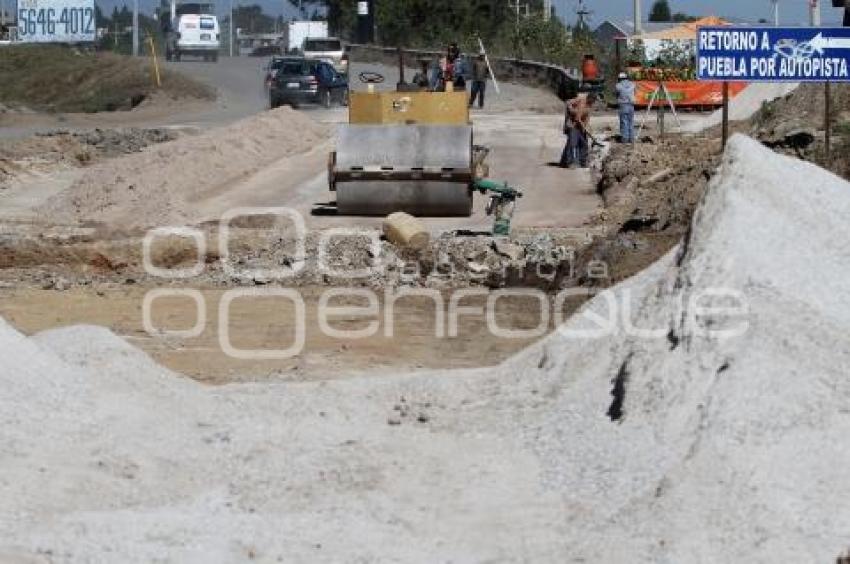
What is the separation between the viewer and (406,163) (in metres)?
27.1

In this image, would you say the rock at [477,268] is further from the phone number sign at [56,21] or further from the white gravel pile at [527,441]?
the phone number sign at [56,21]

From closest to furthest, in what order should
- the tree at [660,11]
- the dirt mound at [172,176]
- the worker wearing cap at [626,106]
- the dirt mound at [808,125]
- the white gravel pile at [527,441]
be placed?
the white gravel pile at [527,441] → the dirt mound at [808,125] → the dirt mound at [172,176] → the worker wearing cap at [626,106] → the tree at [660,11]

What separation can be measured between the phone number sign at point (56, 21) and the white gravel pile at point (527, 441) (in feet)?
246

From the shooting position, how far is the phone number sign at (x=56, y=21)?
8650 cm

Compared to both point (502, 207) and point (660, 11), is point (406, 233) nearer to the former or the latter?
point (502, 207)

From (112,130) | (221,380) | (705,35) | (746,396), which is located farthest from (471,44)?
(746,396)

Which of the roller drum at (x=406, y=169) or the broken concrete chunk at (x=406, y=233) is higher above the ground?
the roller drum at (x=406, y=169)

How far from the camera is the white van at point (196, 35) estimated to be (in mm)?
88438

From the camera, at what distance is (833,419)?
35.4ft

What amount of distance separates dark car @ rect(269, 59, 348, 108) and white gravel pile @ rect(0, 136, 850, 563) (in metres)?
38.8

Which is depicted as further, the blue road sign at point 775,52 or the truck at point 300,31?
the truck at point 300,31

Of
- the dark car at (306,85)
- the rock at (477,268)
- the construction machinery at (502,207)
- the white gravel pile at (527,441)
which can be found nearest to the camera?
the white gravel pile at (527,441)

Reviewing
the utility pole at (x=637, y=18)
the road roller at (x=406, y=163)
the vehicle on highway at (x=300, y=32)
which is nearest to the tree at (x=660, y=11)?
the vehicle on highway at (x=300, y=32)

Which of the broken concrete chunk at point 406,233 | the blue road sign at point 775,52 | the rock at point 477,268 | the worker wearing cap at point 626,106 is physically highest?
the blue road sign at point 775,52
